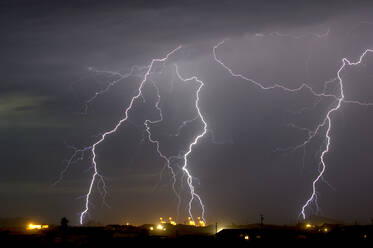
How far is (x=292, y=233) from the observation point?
43594mm

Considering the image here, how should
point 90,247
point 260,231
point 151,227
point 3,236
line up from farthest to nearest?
point 151,227, point 260,231, point 3,236, point 90,247

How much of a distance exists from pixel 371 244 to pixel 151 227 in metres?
23.9

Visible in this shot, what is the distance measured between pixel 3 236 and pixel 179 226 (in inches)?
971

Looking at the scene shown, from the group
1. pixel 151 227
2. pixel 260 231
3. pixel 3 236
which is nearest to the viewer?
pixel 3 236

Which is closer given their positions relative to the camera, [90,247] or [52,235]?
[90,247]

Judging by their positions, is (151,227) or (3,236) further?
(151,227)

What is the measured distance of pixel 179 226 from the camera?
6091 cm

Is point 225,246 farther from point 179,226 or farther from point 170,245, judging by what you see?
point 179,226

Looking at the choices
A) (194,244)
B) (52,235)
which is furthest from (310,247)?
(52,235)

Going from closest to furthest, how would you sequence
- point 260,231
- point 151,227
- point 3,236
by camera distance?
1. point 3,236
2. point 260,231
3. point 151,227

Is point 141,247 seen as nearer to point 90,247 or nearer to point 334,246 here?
point 90,247

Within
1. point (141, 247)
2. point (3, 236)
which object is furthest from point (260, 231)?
point (3, 236)

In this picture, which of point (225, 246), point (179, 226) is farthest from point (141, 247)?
point (179, 226)

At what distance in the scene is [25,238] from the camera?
37500 mm
